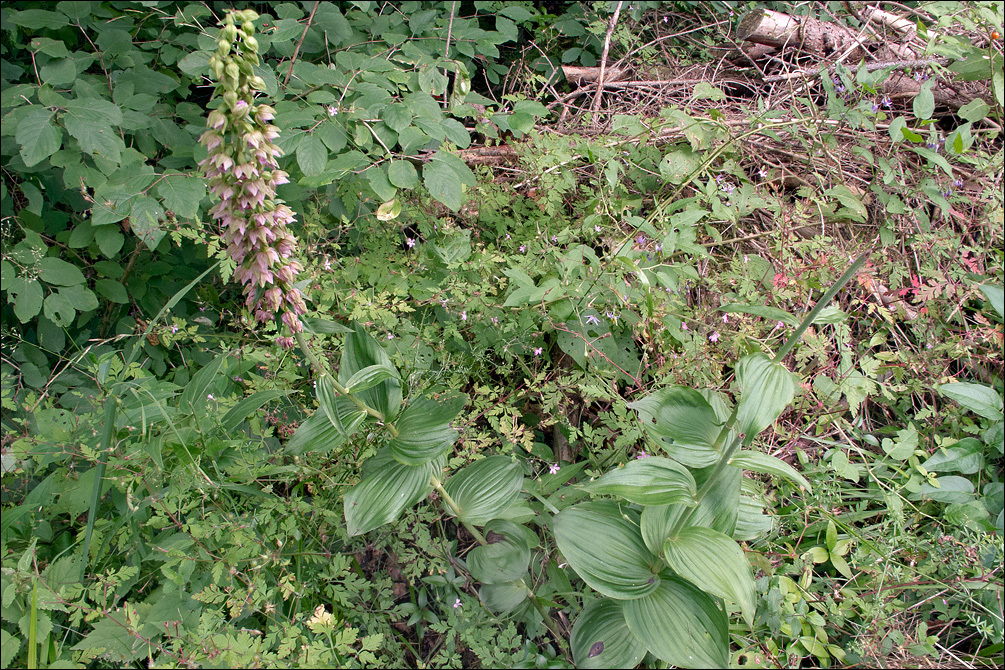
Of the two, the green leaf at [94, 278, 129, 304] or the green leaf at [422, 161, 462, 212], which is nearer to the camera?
the green leaf at [422, 161, 462, 212]

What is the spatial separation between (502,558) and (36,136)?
2083 millimetres

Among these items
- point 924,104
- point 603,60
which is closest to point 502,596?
point 603,60

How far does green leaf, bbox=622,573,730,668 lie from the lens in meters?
1.57

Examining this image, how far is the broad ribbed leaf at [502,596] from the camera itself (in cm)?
189

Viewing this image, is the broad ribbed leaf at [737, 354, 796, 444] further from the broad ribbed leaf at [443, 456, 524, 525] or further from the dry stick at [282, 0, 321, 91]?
the dry stick at [282, 0, 321, 91]

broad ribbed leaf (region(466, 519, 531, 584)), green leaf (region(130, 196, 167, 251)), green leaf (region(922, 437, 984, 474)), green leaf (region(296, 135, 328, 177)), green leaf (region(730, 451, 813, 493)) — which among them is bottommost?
green leaf (region(922, 437, 984, 474))

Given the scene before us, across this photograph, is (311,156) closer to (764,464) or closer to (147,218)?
(147,218)

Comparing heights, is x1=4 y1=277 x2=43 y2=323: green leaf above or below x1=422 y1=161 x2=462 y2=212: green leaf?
below

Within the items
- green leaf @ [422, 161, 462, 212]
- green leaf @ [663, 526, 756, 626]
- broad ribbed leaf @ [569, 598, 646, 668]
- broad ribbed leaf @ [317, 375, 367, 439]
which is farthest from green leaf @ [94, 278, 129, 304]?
green leaf @ [663, 526, 756, 626]

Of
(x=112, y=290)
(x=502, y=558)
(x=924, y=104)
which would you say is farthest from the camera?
(x=924, y=104)

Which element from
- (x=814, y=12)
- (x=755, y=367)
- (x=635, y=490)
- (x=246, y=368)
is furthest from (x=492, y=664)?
(x=814, y=12)

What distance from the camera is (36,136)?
6.63 ft

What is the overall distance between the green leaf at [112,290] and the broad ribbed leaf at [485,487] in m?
1.72

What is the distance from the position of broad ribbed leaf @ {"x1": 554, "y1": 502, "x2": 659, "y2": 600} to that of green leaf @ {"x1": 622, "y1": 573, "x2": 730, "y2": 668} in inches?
1.6
